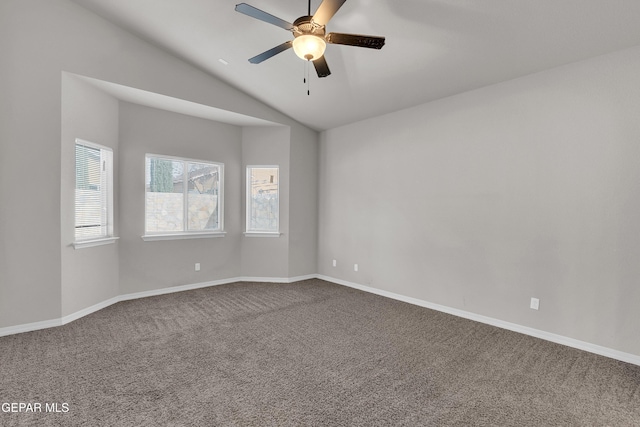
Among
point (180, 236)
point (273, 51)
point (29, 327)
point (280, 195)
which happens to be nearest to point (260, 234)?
point (280, 195)

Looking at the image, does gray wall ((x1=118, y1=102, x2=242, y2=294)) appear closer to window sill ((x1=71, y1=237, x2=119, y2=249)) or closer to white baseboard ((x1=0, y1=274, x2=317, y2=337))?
white baseboard ((x1=0, y1=274, x2=317, y2=337))

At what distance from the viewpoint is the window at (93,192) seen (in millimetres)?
3904

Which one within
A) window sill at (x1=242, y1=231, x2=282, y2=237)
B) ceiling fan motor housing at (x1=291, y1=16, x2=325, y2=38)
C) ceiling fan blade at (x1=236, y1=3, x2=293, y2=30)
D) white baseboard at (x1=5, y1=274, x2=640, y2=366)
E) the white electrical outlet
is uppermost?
ceiling fan blade at (x1=236, y1=3, x2=293, y2=30)

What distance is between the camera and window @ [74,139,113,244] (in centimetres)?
390

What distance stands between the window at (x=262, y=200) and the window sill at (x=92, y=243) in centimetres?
215

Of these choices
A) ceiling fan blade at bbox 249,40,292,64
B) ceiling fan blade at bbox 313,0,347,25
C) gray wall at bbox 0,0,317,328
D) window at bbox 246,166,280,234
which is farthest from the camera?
window at bbox 246,166,280,234

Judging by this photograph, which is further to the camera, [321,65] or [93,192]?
[93,192]

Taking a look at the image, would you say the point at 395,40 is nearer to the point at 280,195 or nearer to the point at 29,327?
the point at 280,195

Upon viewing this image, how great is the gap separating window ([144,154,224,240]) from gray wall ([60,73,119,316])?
0.52 meters

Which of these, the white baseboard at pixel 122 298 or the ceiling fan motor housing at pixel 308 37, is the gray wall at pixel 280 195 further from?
the ceiling fan motor housing at pixel 308 37

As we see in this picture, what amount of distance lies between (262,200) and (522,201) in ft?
13.2

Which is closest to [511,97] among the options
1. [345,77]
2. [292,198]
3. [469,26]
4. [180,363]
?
[469,26]

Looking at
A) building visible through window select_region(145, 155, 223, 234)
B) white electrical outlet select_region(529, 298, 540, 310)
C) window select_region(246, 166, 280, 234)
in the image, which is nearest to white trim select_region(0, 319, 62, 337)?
building visible through window select_region(145, 155, 223, 234)

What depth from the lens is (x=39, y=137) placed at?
11.1ft
